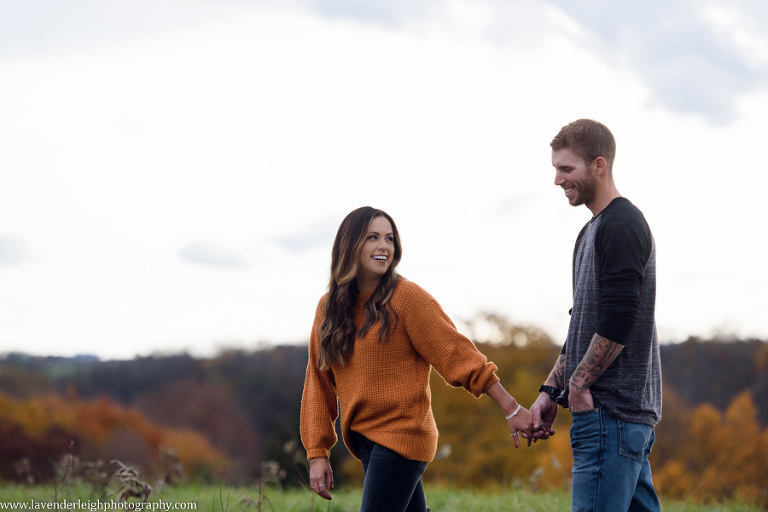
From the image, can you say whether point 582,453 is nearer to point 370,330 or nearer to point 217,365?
point 370,330

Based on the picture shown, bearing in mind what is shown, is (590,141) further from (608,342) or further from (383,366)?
(383,366)

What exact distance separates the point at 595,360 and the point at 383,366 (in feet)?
2.97

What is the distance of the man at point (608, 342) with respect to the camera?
8.57 ft

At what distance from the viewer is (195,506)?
5.08m

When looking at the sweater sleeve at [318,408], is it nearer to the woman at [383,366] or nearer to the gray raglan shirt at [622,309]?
the woman at [383,366]

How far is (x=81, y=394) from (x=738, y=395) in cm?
2824

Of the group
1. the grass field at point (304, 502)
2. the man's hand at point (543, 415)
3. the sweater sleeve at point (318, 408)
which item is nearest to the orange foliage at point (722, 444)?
the grass field at point (304, 502)

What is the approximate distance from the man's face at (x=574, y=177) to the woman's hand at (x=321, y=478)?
1614 millimetres

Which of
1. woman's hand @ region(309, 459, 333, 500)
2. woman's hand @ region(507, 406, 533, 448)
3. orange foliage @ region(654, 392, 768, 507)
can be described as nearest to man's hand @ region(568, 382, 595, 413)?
woman's hand @ region(507, 406, 533, 448)

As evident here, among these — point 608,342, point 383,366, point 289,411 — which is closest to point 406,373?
point 383,366

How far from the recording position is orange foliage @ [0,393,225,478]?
26125 millimetres

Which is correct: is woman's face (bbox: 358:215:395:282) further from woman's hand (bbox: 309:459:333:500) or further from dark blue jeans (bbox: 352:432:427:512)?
woman's hand (bbox: 309:459:333:500)

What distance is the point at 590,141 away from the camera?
2854 millimetres

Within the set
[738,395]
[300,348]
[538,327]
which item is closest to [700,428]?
[738,395]
